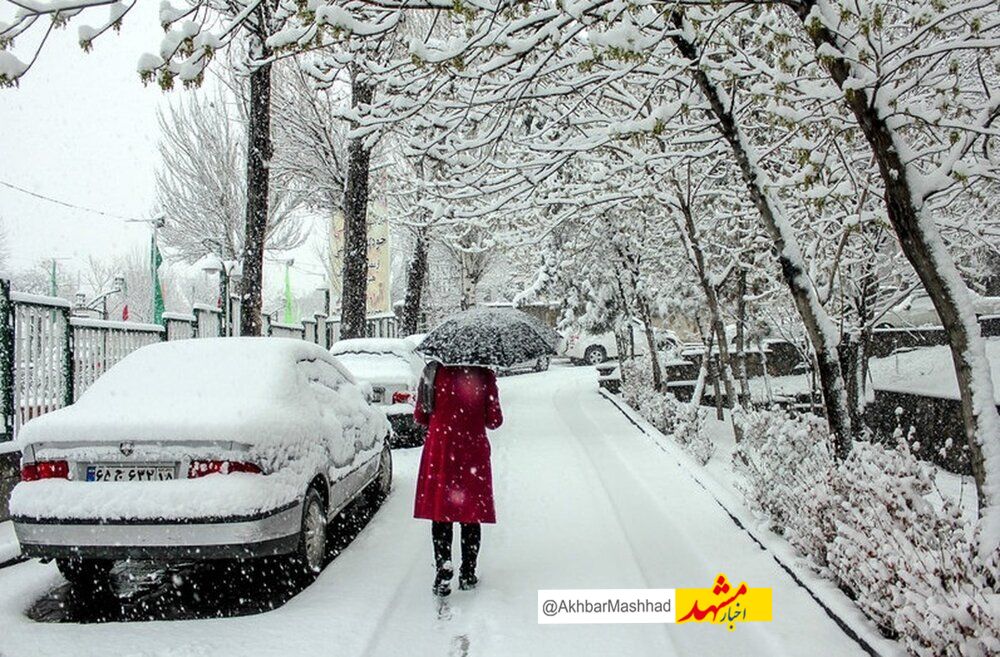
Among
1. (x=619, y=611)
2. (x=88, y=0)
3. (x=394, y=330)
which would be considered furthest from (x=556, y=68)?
(x=394, y=330)

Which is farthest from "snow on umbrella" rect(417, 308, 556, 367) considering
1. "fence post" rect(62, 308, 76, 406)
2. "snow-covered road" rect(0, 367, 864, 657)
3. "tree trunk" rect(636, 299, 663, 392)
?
"tree trunk" rect(636, 299, 663, 392)

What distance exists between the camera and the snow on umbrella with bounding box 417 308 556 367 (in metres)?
4.97

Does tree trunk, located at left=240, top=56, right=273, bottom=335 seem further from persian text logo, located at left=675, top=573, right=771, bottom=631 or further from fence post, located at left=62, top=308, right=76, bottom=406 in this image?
persian text logo, located at left=675, top=573, right=771, bottom=631

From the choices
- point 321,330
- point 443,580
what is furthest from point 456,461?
point 321,330

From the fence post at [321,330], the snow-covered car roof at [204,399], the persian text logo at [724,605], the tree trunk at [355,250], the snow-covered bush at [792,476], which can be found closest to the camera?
the persian text logo at [724,605]

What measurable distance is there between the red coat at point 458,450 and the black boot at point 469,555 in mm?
117

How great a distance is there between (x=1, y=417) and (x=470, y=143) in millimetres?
5241

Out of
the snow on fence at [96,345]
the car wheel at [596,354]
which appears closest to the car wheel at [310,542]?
the snow on fence at [96,345]

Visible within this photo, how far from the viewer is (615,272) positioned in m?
19.4

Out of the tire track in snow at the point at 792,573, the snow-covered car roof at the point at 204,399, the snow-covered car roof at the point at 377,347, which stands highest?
the snow-covered car roof at the point at 377,347

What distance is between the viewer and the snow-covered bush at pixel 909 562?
123 inches

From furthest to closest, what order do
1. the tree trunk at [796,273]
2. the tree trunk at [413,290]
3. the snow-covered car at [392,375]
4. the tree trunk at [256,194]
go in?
the tree trunk at [413,290] → the tree trunk at [256,194] → the snow-covered car at [392,375] → the tree trunk at [796,273]

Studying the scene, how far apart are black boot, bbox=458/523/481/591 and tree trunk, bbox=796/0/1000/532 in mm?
2813

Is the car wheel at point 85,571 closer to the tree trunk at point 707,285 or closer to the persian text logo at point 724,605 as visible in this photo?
the persian text logo at point 724,605
